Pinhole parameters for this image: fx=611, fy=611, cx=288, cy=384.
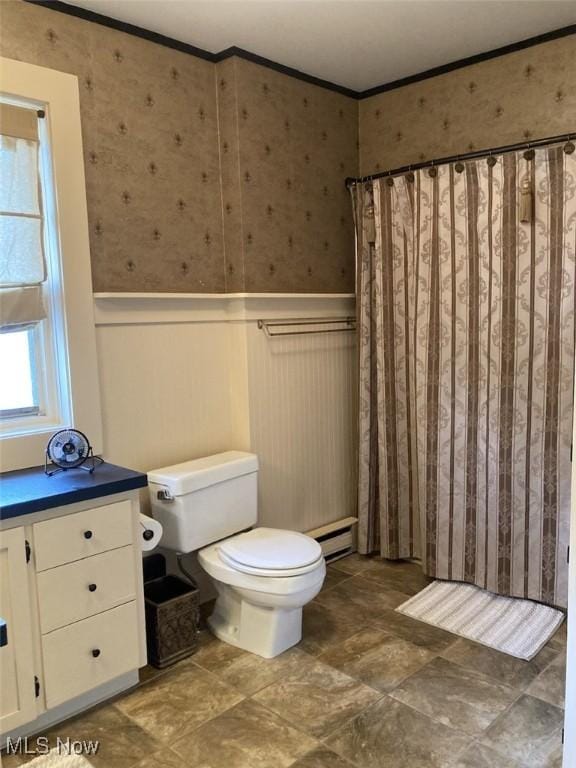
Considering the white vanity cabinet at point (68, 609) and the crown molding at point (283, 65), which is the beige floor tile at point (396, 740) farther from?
the crown molding at point (283, 65)

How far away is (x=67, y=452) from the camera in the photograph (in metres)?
2.17

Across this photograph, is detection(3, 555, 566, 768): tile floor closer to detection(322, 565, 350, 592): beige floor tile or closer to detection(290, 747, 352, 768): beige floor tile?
detection(290, 747, 352, 768): beige floor tile

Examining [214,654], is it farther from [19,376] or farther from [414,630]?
[19,376]

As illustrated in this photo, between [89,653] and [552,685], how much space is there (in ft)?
5.25

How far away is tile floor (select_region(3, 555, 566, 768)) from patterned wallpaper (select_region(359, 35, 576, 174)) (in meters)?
2.17

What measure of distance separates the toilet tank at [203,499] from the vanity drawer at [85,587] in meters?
0.32

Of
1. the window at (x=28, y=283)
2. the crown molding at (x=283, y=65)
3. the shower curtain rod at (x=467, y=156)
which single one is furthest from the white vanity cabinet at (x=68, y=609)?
the shower curtain rod at (x=467, y=156)

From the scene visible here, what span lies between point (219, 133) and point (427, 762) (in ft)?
8.31

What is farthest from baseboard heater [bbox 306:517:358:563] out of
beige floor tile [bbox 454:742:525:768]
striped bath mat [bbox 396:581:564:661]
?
beige floor tile [bbox 454:742:525:768]

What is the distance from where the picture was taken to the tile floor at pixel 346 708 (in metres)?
1.83

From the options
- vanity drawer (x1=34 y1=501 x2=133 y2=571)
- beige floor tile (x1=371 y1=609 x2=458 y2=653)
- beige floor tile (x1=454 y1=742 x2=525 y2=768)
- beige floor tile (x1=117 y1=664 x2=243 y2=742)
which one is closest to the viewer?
beige floor tile (x1=454 y1=742 x2=525 y2=768)

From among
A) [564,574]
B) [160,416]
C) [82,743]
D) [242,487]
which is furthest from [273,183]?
[82,743]

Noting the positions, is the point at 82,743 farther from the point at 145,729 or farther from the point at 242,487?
the point at 242,487

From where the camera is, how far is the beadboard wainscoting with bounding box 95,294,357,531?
250 cm
